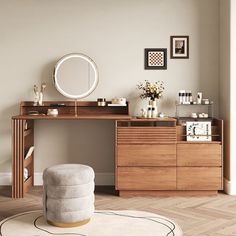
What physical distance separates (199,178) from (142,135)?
77 cm

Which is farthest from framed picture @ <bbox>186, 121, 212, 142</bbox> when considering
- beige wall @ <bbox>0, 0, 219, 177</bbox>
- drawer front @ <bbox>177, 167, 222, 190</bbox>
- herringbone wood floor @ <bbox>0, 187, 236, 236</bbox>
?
herringbone wood floor @ <bbox>0, 187, 236, 236</bbox>

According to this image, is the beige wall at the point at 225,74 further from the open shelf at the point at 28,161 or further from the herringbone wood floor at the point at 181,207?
the open shelf at the point at 28,161

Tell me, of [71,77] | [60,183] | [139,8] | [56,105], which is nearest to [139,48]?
[139,8]

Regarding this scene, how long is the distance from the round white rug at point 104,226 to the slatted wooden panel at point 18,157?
2.27 ft

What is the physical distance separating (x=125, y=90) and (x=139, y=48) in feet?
1.73

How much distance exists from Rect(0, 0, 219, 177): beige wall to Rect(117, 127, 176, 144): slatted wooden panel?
60cm

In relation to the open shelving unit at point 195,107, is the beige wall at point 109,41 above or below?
above

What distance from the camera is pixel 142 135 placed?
13.7 feet

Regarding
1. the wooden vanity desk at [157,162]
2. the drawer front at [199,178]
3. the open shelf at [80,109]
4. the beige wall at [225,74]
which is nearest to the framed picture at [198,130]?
the wooden vanity desk at [157,162]

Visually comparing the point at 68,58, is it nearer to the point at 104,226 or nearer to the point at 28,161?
the point at 28,161

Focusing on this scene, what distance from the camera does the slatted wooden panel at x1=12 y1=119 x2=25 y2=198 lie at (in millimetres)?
4145

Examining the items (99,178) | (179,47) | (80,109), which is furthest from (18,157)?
(179,47)

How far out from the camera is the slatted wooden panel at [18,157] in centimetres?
414

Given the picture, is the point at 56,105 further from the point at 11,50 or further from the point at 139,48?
the point at 139,48
